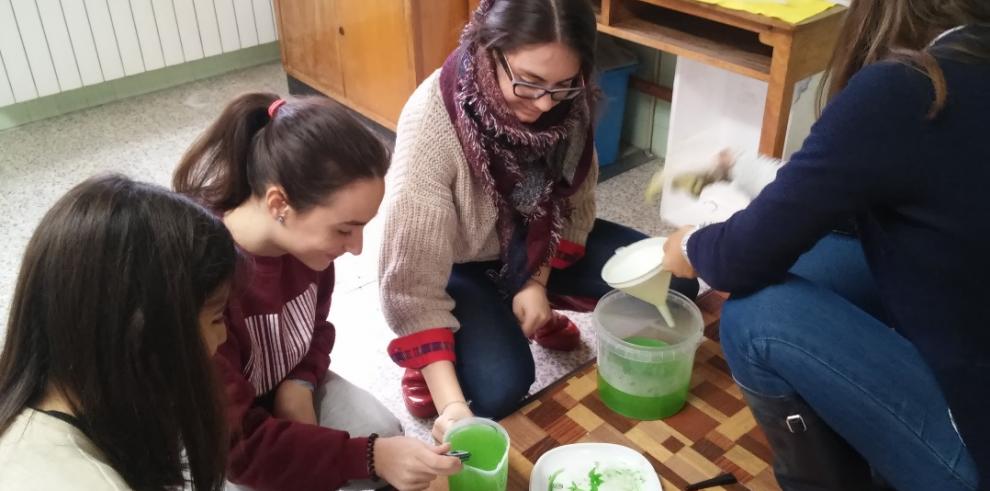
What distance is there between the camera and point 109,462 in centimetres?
67

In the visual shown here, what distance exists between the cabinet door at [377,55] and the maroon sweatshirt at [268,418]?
127cm

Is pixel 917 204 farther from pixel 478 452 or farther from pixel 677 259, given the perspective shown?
pixel 478 452

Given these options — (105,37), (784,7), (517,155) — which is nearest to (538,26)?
(517,155)

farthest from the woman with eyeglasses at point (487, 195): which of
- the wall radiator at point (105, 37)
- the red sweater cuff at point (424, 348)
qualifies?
the wall radiator at point (105, 37)

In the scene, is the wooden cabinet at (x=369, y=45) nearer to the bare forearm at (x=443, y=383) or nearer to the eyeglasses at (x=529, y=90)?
the eyeglasses at (x=529, y=90)

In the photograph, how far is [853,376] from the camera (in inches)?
35.6

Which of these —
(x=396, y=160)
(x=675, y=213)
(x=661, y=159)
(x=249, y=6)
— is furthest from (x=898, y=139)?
(x=249, y=6)

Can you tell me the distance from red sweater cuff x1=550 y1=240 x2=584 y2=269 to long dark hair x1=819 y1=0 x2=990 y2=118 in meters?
0.62

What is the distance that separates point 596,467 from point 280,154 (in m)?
0.57

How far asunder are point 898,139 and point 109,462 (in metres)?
0.77

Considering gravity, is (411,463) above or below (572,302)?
above

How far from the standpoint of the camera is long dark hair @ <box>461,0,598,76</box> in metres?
1.11

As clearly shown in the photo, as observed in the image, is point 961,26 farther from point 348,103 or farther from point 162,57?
point 162,57

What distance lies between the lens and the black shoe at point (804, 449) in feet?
3.24
